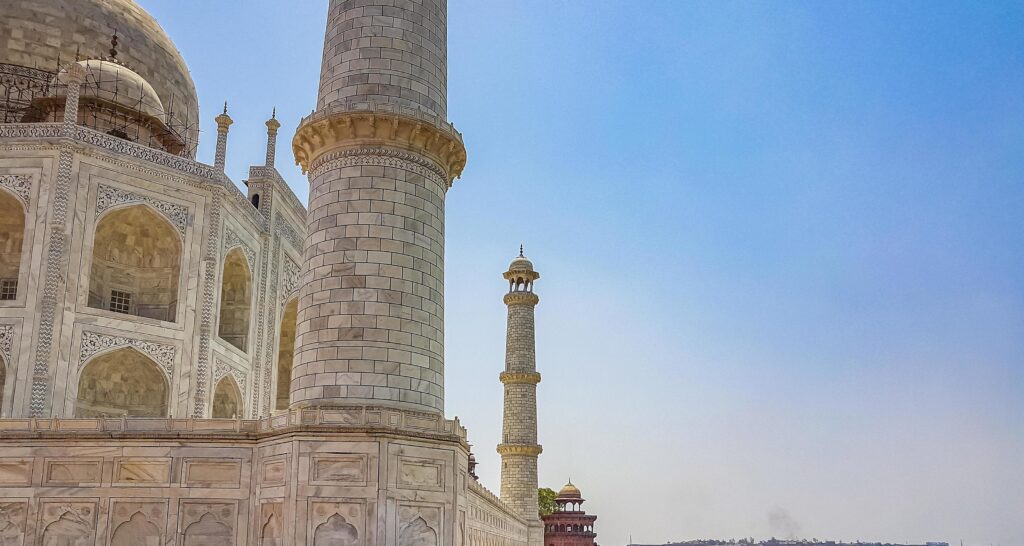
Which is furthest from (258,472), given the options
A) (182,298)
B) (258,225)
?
(258,225)

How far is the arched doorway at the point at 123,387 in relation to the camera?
23.9 metres

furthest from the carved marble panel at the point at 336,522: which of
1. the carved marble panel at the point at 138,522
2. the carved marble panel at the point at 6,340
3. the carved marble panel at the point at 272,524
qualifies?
the carved marble panel at the point at 6,340

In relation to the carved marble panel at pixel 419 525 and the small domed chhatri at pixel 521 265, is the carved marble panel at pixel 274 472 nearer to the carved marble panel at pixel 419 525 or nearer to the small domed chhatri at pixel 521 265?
the carved marble panel at pixel 419 525

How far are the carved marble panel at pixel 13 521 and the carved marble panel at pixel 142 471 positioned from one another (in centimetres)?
110

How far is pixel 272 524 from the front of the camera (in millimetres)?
10633

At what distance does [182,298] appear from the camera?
2500 cm

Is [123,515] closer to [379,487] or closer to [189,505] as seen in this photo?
[189,505]

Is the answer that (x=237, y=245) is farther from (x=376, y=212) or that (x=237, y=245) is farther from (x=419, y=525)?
(x=419, y=525)

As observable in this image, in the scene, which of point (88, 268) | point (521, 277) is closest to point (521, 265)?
point (521, 277)

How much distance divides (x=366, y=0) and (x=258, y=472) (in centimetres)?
609

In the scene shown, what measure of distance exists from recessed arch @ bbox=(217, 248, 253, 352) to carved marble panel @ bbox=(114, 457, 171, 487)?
17053 millimetres

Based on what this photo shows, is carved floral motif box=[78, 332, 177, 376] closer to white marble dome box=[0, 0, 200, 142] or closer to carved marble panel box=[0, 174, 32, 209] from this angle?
carved marble panel box=[0, 174, 32, 209]

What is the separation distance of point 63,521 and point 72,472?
0.55 meters

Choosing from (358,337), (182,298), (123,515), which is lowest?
(123,515)
